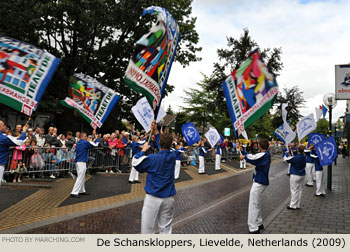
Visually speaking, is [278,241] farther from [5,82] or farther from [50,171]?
[50,171]

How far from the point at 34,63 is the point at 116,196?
514 centimetres

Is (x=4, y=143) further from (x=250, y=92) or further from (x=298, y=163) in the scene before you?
(x=298, y=163)

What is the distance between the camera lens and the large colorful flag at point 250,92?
554 centimetres

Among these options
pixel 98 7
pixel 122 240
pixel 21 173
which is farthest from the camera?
pixel 98 7

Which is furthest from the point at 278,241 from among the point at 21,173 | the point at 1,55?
the point at 21,173

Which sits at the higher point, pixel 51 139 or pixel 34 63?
pixel 34 63

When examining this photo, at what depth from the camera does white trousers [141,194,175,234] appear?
4141 mm

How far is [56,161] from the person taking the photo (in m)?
11.4

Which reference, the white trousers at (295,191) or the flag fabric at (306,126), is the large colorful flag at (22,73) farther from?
the flag fabric at (306,126)

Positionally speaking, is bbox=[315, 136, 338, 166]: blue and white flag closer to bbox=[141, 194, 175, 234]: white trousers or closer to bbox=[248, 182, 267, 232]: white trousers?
bbox=[248, 182, 267, 232]: white trousers

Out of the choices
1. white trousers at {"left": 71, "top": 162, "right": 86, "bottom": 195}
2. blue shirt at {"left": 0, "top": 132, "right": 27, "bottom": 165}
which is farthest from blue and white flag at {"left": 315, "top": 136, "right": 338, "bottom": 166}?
blue shirt at {"left": 0, "top": 132, "right": 27, "bottom": 165}

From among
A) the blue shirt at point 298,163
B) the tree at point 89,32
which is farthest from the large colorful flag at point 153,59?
the tree at point 89,32

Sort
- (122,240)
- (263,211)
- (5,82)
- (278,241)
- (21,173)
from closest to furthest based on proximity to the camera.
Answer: (122,240) → (278,241) → (5,82) → (263,211) → (21,173)

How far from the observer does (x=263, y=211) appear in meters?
7.88
